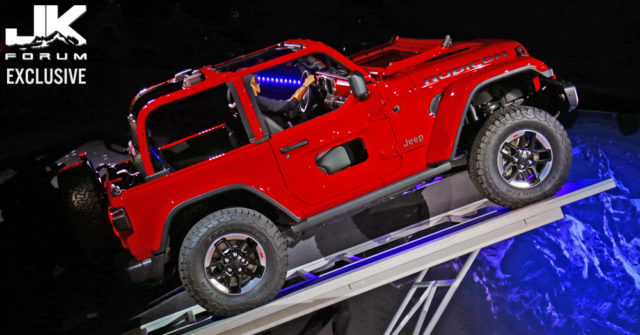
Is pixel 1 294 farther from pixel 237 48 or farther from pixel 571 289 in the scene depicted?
pixel 571 289

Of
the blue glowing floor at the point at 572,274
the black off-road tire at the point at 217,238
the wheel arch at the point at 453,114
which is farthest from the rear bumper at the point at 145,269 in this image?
the blue glowing floor at the point at 572,274

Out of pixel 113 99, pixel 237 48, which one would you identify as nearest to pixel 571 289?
pixel 237 48

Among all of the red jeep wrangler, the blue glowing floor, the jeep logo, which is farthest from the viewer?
the blue glowing floor

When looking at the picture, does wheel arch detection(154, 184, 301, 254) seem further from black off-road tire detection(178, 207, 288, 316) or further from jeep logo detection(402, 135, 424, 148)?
jeep logo detection(402, 135, 424, 148)

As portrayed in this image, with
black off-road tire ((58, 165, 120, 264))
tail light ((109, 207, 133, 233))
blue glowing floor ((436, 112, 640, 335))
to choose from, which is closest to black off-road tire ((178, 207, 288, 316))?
tail light ((109, 207, 133, 233))

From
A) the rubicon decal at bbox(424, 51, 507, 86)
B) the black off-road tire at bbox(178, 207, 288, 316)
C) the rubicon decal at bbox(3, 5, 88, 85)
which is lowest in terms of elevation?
the black off-road tire at bbox(178, 207, 288, 316)

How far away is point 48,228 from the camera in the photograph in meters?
5.03

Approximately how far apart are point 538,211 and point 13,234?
4737 millimetres

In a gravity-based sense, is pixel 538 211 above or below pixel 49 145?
below

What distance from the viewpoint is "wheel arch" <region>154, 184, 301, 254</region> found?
3711mm

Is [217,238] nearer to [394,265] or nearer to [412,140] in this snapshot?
[394,265]

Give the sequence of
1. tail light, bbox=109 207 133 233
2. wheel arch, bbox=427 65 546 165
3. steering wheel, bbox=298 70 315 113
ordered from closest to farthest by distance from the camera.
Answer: tail light, bbox=109 207 133 233 < wheel arch, bbox=427 65 546 165 < steering wheel, bbox=298 70 315 113

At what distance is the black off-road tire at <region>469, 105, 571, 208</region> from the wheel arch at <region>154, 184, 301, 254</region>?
1.45m

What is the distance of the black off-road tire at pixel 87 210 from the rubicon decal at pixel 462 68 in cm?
271
